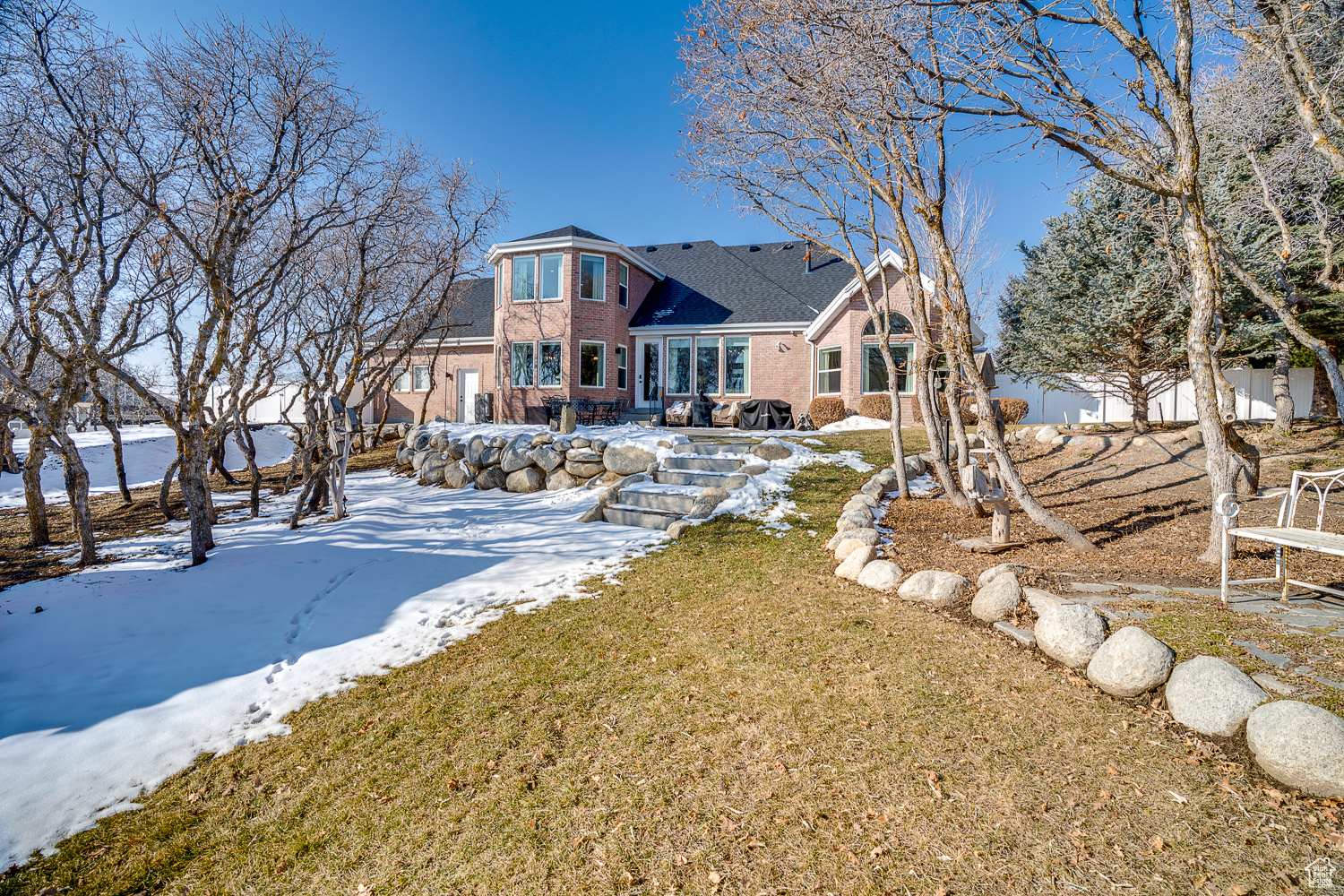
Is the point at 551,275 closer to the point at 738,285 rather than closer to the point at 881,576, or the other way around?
the point at 738,285

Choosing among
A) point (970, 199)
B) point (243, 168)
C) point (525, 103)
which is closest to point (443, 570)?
point (243, 168)

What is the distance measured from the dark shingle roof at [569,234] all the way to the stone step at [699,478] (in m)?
10.0

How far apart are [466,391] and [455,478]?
31.5 feet

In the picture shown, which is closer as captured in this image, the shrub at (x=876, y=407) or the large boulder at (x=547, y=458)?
the large boulder at (x=547, y=458)

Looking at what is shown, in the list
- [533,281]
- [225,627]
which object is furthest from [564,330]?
[225,627]

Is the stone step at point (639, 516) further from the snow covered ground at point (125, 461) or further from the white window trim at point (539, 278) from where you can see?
the white window trim at point (539, 278)

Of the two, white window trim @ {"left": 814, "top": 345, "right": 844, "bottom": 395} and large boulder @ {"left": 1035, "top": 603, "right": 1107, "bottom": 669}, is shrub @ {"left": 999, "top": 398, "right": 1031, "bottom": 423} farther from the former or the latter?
large boulder @ {"left": 1035, "top": 603, "right": 1107, "bottom": 669}

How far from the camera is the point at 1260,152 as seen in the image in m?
9.34

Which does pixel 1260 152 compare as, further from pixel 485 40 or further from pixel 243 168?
pixel 243 168

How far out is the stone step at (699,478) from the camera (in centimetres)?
826

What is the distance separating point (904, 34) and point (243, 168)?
738cm

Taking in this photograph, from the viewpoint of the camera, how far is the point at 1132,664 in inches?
115

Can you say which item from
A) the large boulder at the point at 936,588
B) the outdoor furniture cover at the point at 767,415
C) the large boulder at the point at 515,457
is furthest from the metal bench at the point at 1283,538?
the outdoor furniture cover at the point at 767,415

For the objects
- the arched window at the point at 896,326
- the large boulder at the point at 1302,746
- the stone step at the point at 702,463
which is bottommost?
the large boulder at the point at 1302,746
